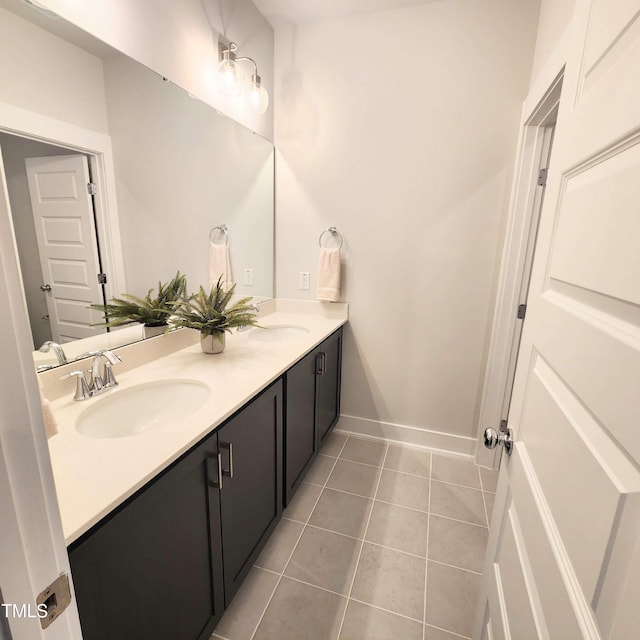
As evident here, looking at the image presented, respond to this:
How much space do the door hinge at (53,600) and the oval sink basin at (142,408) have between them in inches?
26.7

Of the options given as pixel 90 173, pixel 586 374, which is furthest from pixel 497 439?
pixel 90 173

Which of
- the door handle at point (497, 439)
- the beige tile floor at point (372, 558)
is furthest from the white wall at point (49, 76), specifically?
the beige tile floor at point (372, 558)

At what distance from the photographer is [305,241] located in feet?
7.65

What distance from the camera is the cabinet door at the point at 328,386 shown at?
2.02 m

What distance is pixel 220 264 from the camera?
2.01 m

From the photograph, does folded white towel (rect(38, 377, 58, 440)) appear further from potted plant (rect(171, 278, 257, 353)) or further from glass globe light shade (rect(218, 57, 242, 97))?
glass globe light shade (rect(218, 57, 242, 97))

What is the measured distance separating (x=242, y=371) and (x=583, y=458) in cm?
113

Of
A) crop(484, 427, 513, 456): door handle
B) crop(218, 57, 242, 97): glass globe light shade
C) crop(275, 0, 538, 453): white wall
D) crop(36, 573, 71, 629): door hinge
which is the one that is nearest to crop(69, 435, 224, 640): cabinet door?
crop(36, 573, 71, 629): door hinge

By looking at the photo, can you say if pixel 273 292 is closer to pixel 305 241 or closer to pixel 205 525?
pixel 305 241

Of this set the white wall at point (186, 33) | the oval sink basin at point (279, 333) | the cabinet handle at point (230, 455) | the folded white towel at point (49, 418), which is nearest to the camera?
the folded white towel at point (49, 418)

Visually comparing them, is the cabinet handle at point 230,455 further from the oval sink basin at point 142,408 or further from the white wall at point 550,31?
the white wall at point 550,31

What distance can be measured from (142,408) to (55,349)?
343 mm

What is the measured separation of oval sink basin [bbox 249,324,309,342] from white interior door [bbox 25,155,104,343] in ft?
3.26

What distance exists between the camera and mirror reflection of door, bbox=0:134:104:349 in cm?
100
